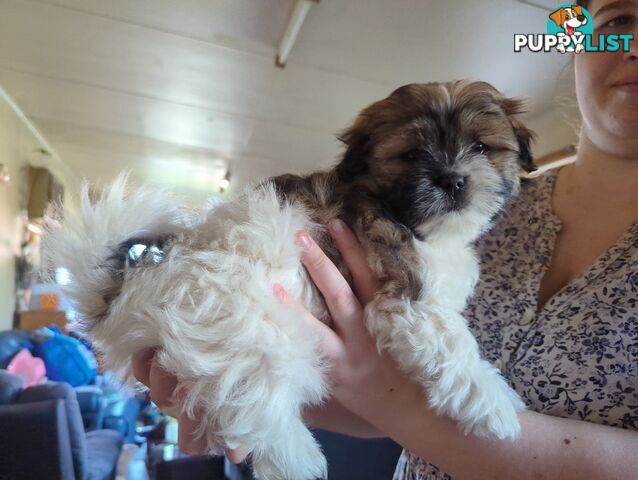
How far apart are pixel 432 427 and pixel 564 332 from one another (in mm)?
359

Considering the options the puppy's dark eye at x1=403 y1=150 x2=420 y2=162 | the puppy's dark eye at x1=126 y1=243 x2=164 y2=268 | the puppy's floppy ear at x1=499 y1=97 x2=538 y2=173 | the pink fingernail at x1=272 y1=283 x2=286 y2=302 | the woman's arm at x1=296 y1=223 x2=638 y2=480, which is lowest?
the woman's arm at x1=296 y1=223 x2=638 y2=480

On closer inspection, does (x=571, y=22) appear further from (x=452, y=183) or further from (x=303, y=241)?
(x=303, y=241)

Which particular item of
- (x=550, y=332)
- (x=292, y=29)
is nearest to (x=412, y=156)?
(x=550, y=332)

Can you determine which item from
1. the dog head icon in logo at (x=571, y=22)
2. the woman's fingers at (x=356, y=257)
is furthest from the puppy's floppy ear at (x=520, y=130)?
the woman's fingers at (x=356, y=257)

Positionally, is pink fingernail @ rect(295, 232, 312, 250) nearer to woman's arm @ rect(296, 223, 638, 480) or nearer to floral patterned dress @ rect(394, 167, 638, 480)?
woman's arm @ rect(296, 223, 638, 480)

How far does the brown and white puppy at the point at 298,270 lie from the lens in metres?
0.89

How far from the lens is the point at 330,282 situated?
3.26ft

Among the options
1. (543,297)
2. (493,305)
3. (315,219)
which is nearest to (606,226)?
(543,297)

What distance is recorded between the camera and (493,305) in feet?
3.82

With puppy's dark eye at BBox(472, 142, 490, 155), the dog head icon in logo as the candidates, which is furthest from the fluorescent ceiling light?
puppy's dark eye at BBox(472, 142, 490, 155)

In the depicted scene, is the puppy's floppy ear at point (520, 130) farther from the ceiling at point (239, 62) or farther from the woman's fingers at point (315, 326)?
the ceiling at point (239, 62)

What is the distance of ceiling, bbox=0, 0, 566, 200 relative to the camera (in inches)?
139

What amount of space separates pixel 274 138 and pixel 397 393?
18.6 feet

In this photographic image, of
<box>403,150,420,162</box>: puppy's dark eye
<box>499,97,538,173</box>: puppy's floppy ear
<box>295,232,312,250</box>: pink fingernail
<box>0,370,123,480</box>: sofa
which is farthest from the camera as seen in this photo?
<box>0,370,123,480</box>: sofa
